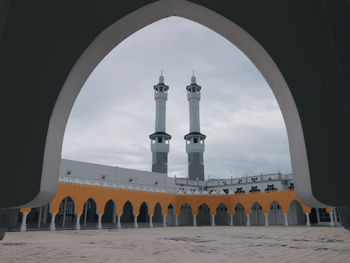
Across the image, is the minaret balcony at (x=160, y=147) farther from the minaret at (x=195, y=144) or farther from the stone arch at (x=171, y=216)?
the stone arch at (x=171, y=216)

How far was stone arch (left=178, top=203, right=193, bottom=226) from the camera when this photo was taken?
29.8m

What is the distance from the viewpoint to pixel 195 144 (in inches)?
1670

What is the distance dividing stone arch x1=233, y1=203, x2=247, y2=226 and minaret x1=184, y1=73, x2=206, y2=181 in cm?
1074

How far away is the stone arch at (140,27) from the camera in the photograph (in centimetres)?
264

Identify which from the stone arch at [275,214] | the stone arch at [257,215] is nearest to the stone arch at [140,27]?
the stone arch at [275,214]

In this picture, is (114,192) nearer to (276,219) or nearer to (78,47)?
(276,219)

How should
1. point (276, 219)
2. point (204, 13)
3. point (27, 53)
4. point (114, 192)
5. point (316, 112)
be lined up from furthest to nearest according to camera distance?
point (276, 219), point (114, 192), point (204, 13), point (27, 53), point (316, 112)

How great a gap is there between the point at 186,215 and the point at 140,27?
2915 centimetres

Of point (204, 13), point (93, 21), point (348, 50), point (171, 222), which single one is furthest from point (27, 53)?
point (171, 222)

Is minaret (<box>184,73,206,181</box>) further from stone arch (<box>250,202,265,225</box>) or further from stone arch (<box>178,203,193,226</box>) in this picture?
stone arch (<box>250,202,265,225</box>)

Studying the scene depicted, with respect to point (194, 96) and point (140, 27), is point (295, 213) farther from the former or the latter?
point (140, 27)

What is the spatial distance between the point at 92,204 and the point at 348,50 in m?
30.3

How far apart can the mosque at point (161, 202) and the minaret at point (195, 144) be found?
1.05 m

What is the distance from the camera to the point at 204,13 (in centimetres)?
314
